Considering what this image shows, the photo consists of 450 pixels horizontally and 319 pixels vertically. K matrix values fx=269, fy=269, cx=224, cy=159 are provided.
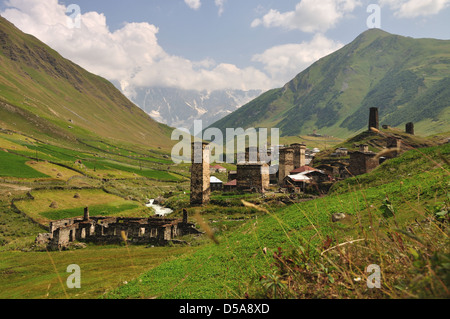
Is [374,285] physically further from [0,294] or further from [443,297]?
[0,294]

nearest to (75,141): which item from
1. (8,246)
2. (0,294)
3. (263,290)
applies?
(8,246)

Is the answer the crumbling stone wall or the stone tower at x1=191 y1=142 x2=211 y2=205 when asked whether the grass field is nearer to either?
the stone tower at x1=191 y1=142 x2=211 y2=205

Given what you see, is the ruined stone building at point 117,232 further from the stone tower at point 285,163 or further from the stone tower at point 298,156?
the stone tower at point 298,156

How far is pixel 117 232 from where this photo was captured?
3434cm

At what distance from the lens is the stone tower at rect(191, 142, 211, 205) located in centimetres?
4409

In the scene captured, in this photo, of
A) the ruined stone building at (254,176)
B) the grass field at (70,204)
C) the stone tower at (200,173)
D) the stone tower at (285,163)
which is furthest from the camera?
the stone tower at (285,163)

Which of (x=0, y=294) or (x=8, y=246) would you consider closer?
(x=0, y=294)

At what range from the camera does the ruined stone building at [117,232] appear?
107ft

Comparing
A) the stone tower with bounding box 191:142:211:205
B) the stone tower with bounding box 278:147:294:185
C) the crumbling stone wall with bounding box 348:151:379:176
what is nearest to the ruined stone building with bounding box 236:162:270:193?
the stone tower with bounding box 278:147:294:185

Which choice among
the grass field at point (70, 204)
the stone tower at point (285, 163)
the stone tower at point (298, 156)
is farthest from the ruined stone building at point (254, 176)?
the grass field at point (70, 204)

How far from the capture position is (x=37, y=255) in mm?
28938

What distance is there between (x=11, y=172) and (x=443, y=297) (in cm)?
8272

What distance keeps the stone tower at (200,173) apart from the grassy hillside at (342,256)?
28.4 meters
